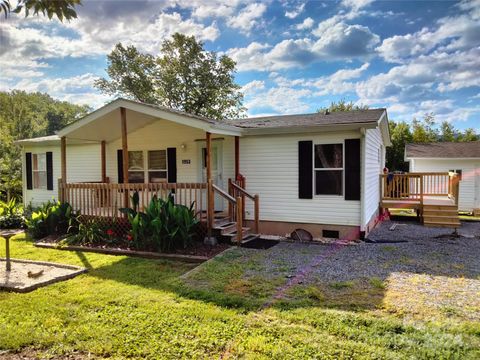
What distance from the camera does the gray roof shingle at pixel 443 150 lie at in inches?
678

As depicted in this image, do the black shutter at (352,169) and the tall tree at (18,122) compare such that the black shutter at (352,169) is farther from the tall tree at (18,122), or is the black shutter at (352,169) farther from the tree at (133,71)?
the tree at (133,71)

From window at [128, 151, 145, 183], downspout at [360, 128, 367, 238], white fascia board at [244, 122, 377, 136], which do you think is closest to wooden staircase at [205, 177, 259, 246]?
white fascia board at [244, 122, 377, 136]

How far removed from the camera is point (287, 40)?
13.6m

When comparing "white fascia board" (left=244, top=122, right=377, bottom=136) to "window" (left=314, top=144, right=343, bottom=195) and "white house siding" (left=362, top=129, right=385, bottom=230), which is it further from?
"white house siding" (left=362, top=129, right=385, bottom=230)

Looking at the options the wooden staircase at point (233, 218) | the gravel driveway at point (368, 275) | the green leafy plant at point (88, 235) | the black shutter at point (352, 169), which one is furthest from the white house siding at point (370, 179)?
the green leafy plant at point (88, 235)

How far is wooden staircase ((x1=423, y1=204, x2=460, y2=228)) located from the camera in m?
10.0

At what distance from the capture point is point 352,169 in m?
7.97

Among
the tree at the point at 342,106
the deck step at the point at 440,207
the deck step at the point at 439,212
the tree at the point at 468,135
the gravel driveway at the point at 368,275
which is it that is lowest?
the gravel driveway at the point at 368,275

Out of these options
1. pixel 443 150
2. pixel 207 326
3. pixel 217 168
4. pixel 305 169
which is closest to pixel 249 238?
pixel 305 169

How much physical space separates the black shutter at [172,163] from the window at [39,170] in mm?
→ 6338

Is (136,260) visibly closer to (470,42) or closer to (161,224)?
(161,224)

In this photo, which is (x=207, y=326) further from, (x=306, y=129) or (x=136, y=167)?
(x=136, y=167)

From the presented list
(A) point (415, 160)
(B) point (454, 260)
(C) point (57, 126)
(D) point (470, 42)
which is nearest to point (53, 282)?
(B) point (454, 260)

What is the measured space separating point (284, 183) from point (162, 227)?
3.54 meters
